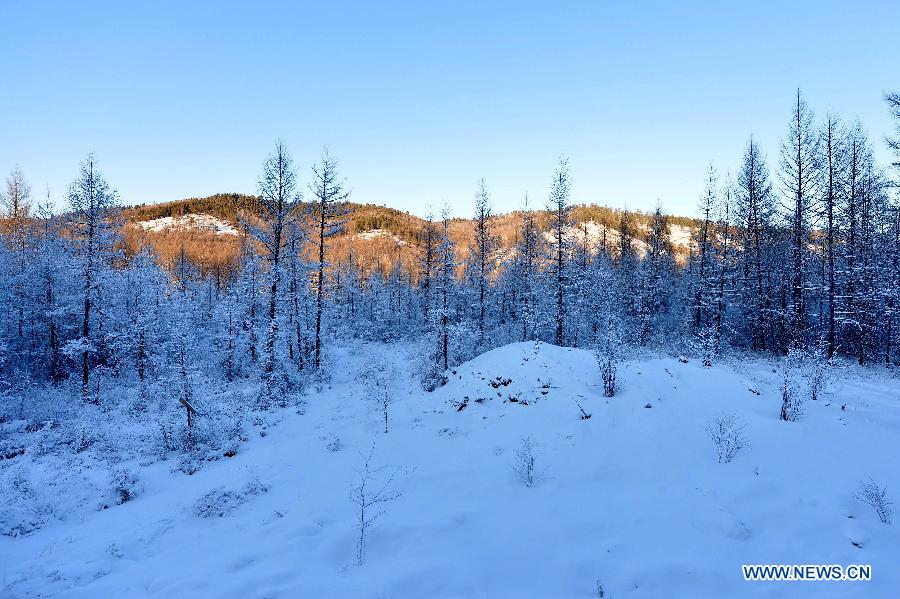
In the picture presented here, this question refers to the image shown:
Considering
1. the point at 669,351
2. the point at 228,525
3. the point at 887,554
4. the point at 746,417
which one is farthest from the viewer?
the point at 669,351

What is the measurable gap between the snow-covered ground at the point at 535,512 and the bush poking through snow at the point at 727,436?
7.9 inches

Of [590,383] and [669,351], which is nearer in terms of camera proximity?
[590,383]

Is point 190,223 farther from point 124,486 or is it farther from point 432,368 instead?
point 124,486

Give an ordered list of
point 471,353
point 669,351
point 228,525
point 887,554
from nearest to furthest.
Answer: point 887,554 → point 228,525 → point 669,351 → point 471,353

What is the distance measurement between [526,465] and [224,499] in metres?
5.94

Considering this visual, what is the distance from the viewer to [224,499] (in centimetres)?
773

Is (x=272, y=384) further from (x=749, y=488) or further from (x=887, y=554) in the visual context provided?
(x=887, y=554)

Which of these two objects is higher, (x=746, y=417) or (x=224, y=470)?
(x=746, y=417)

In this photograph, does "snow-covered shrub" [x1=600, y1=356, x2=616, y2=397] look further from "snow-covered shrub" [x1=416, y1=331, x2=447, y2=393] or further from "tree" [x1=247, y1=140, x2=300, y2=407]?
"tree" [x1=247, y1=140, x2=300, y2=407]

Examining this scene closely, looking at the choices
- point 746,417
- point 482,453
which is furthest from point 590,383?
point 482,453

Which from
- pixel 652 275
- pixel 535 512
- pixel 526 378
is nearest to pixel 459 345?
pixel 526 378

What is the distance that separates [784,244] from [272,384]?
120 ft

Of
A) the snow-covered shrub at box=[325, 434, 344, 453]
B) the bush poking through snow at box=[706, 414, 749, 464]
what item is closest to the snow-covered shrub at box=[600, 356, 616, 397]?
the bush poking through snow at box=[706, 414, 749, 464]

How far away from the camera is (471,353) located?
81.4 ft
